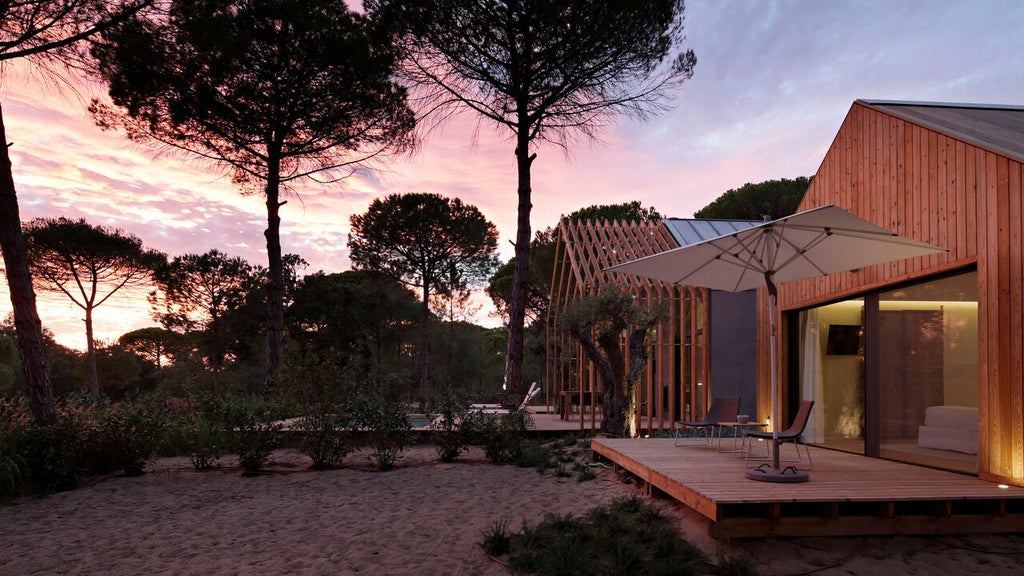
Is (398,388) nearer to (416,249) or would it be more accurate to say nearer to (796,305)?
(796,305)

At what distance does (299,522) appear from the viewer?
17.5 ft

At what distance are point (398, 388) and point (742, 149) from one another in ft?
29.5

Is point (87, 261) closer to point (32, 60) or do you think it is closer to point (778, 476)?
point (32, 60)

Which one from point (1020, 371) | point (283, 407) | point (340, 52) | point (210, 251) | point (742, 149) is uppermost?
point (340, 52)

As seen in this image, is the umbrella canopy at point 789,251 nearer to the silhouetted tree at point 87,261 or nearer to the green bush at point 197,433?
the green bush at point 197,433

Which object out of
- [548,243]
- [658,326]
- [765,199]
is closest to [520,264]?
[658,326]

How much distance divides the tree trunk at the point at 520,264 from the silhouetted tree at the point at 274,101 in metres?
3.30

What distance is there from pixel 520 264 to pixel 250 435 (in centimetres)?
554

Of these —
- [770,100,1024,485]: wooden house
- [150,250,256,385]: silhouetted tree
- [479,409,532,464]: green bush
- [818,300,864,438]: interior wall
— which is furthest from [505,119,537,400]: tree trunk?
[150,250,256,385]: silhouetted tree

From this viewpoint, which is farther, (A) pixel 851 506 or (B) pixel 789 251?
(B) pixel 789 251

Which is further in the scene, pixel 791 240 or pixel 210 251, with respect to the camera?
pixel 210 251

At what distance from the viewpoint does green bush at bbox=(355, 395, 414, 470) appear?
25.8ft

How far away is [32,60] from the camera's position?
7391 millimetres

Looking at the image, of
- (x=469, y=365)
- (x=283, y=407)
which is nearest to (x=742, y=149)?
(x=283, y=407)
